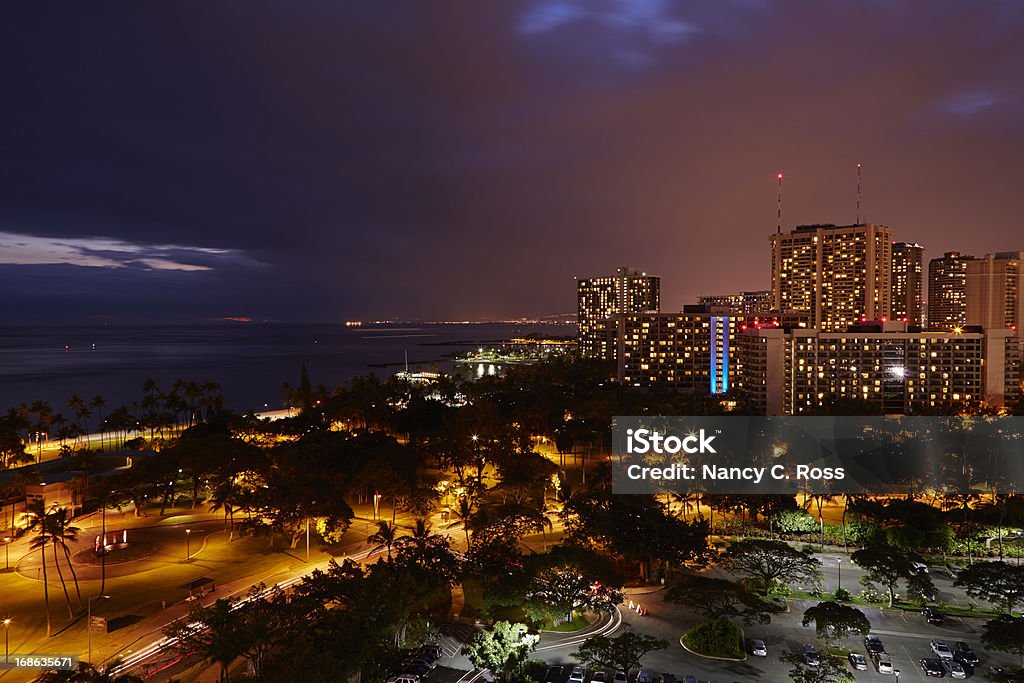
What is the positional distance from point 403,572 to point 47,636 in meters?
13.8

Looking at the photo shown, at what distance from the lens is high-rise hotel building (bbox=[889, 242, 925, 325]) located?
163125 mm

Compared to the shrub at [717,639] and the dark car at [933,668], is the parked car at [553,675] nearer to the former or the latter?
the shrub at [717,639]

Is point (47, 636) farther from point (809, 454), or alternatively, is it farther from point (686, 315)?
point (686, 315)

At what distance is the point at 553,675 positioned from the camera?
74.8ft

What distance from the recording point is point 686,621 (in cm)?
2761

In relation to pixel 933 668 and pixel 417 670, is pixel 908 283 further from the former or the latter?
pixel 417 670

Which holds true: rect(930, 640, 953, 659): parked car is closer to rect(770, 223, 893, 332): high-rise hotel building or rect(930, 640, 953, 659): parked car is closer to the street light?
the street light

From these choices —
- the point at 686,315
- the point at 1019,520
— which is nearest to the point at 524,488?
the point at 1019,520

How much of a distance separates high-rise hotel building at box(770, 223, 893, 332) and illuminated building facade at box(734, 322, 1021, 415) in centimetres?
→ 4495

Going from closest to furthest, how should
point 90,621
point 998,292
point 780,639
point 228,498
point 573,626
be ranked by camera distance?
point 90,621, point 780,639, point 573,626, point 228,498, point 998,292

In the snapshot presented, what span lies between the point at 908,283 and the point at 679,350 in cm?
10073

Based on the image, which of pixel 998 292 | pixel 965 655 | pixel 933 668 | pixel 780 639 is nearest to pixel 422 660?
pixel 780 639
